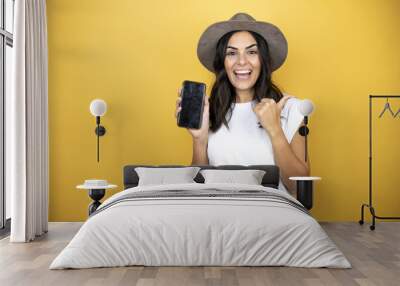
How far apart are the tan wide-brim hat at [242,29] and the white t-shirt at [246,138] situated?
56cm

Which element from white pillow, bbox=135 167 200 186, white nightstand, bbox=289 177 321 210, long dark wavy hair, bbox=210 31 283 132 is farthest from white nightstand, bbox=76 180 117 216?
white nightstand, bbox=289 177 321 210

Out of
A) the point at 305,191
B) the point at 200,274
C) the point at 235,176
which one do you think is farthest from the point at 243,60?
the point at 200,274

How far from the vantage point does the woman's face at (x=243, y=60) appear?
257 inches

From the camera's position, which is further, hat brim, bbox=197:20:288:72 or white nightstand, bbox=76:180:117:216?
hat brim, bbox=197:20:288:72

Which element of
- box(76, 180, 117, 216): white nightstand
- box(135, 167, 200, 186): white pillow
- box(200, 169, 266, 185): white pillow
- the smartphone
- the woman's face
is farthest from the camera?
the woman's face

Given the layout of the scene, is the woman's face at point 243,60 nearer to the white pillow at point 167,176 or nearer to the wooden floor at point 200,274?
the white pillow at point 167,176

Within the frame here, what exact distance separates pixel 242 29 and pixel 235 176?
1788 mm

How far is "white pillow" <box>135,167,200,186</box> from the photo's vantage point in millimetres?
5879

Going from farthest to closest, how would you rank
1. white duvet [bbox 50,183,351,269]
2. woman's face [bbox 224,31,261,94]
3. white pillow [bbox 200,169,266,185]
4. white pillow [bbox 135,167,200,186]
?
woman's face [bbox 224,31,261,94]
white pillow [bbox 135,167,200,186]
white pillow [bbox 200,169,266,185]
white duvet [bbox 50,183,351,269]

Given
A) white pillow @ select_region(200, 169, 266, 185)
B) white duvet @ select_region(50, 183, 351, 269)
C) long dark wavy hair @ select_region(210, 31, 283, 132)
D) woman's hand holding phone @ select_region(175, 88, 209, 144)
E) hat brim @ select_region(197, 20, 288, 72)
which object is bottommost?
white duvet @ select_region(50, 183, 351, 269)

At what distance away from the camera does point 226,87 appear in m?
6.66

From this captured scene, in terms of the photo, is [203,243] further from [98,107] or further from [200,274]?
[98,107]

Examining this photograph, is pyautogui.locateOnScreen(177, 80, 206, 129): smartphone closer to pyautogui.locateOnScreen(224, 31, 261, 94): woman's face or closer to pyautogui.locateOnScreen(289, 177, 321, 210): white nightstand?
pyautogui.locateOnScreen(224, 31, 261, 94): woman's face

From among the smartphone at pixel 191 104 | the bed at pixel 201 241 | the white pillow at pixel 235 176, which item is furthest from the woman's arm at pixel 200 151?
the bed at pixel 201 241
